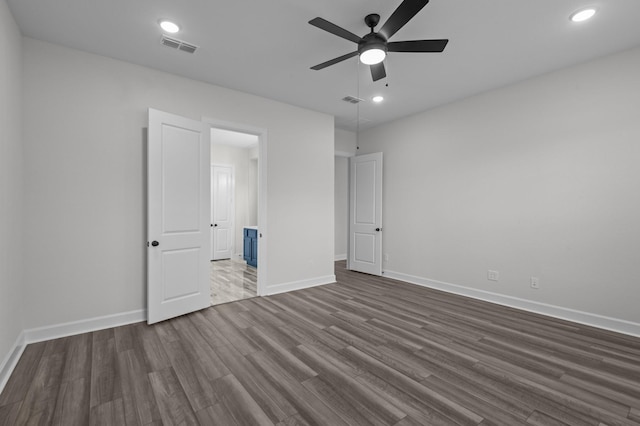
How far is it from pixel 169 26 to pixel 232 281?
390 centimetres

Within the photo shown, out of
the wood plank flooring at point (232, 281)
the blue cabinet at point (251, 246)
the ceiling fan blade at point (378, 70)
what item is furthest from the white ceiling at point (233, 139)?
the ceiling fan blade at point (378, 70)

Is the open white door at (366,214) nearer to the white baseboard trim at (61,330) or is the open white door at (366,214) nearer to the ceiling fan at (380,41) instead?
the ceiling fan at (380,41)

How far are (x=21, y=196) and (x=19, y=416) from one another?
195 centimetres

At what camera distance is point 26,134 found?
277 cm

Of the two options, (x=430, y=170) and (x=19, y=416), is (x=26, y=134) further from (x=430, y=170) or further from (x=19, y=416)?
(x=430, y=170)

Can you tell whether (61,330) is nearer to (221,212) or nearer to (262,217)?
(262,217)

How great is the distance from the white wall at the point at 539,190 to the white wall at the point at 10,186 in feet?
16.6

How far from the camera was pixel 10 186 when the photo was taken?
239 cm

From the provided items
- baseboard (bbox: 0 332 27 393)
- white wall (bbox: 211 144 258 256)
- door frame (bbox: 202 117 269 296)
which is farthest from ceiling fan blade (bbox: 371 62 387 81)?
white wall (bbox: 211 144 258 256)

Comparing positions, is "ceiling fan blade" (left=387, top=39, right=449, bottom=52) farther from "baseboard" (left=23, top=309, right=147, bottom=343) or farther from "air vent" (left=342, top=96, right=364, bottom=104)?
"baseboard" (left=23, top=309, right=147, bottom=343)

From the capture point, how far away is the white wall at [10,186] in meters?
2.19

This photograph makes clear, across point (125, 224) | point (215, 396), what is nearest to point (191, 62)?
point (125, 224)

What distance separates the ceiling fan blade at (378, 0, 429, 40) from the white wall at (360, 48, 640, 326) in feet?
8.62

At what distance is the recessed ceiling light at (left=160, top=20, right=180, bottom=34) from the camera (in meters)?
2.60
